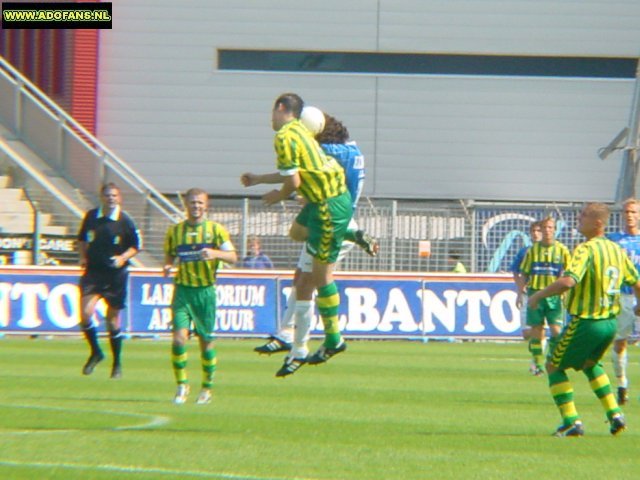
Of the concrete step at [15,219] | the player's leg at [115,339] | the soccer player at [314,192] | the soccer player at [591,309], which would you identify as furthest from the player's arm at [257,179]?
the concrete step at [15,219]

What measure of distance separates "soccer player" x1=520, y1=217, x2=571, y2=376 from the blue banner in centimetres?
675

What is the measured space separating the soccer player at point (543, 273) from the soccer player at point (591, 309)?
7.48 m

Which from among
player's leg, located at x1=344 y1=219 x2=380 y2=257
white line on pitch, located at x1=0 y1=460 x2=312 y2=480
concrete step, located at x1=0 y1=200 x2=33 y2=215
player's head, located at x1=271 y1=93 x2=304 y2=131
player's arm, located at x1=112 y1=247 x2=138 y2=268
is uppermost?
player's head, located at x1=271 y1=93 x2=304 y2=131

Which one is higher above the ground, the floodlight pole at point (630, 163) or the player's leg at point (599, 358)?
the floodlight pole at point (630, 163)

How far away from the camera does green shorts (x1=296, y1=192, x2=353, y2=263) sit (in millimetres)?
10656

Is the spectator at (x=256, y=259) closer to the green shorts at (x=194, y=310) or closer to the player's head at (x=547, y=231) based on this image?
the player's head at (x=547, y=231)

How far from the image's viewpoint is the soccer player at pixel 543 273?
59.4ft

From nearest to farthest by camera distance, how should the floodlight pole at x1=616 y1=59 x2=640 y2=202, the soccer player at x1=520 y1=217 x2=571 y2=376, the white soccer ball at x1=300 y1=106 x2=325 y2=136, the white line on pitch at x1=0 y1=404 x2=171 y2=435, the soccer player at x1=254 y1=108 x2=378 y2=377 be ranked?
the white line on pitch at x1=0 y1=404 x2=171 y2=435
the white soccer ball at x1=300 y1=106 x2=325 y2=136
the soccer player at x1=254 y1=108 x2=378 y2=377
the soccer player at x1=520 y1=217 x2=571 y2=376
the floodlight pole at x1=616 y1=59 x2=640 y2=202

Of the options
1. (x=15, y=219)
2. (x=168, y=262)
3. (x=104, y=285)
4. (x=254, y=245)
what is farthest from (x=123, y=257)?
(x=15, y=219)

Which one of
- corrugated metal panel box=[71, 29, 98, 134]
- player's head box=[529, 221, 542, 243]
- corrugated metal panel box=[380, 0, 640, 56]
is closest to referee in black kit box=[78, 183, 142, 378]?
player's head box=[529, 221, 542, 243]

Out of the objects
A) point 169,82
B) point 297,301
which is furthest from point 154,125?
point 297,301

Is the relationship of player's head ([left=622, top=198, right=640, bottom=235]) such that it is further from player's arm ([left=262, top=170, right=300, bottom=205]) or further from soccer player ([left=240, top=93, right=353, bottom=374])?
player's arm ([left=262, top=170, right=300, bottom=205])

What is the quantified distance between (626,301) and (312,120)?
486cm

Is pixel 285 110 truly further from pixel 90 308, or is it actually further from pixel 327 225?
pixel 90 308
